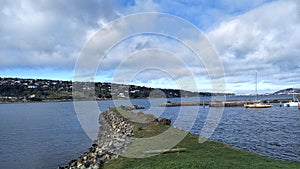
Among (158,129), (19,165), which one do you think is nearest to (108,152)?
(19,165)

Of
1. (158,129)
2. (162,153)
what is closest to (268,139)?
(158,129)

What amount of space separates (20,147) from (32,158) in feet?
27.1

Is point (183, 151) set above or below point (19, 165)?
above

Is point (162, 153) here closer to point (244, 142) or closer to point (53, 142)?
point (244, 142)

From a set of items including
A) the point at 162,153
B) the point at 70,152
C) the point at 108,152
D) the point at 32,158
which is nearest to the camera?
the point at 162,153

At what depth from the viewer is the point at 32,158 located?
29328mm

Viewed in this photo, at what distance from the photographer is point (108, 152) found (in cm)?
2336

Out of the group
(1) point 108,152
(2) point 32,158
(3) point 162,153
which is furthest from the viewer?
(2) point 32,158

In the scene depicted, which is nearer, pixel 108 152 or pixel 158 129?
pixel 108 152

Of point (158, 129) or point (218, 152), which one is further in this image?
point (158, 129)

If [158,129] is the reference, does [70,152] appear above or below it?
below

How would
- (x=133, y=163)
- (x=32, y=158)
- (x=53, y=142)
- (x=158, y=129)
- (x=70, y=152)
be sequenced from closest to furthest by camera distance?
(x=133, y=163)
(x=32, y=158)
(x=70, y=152)
(x=158, y=129)
(x=53, y=142)

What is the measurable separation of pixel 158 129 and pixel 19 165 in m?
15.7

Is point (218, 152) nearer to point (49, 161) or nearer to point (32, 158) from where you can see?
point (49, 161)
